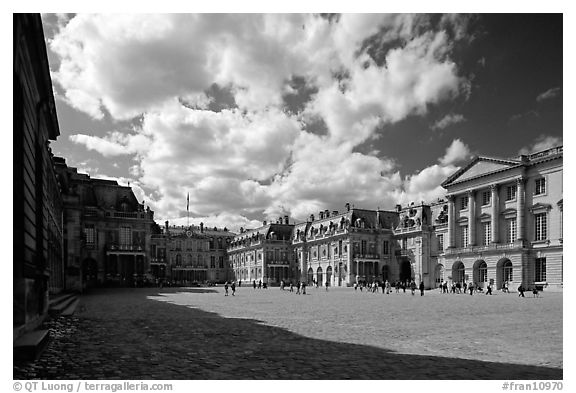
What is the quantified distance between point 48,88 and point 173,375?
9.86 m

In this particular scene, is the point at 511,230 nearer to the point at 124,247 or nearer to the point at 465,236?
the point at 465,236

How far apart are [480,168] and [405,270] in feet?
94.9

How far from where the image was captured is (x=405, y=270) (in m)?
85.9

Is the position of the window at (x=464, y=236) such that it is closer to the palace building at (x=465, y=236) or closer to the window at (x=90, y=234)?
the palace building at (x=465, y=236)

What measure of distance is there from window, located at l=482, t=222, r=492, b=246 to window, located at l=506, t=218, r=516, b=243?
264 centimetres

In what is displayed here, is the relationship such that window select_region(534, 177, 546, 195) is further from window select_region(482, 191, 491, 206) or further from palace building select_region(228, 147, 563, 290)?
window select_region(482, 191, 491, 206)

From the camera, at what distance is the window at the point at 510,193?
2290 inches

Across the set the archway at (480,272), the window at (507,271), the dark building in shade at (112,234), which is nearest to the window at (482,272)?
the archway at (480,272)

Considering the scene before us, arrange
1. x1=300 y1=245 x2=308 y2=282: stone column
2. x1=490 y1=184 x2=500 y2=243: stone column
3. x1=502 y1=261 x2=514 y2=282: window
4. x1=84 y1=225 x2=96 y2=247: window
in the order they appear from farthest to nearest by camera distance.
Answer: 1. x1=300 y1=245 x2=308 y2=282: stone column
2. x1=84 y1=225 x2=96 y2=247: window
3. x1=490 y1=184 x2=500 y2=243: stone column
4. x1=502 y1=261 x2=514 y2=282: window

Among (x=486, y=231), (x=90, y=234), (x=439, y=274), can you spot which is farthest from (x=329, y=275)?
(x=90, y=234)

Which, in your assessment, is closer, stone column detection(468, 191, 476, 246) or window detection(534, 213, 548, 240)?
window detection(534, 213, 548, 240)

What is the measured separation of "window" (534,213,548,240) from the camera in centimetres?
5431

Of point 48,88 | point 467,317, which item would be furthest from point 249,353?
point 467,317

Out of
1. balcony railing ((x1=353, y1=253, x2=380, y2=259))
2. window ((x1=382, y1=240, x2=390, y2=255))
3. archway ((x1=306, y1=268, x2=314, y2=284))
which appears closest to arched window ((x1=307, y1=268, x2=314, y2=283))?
archway ((x1=306, y1=268, x2=314, y2=284))
